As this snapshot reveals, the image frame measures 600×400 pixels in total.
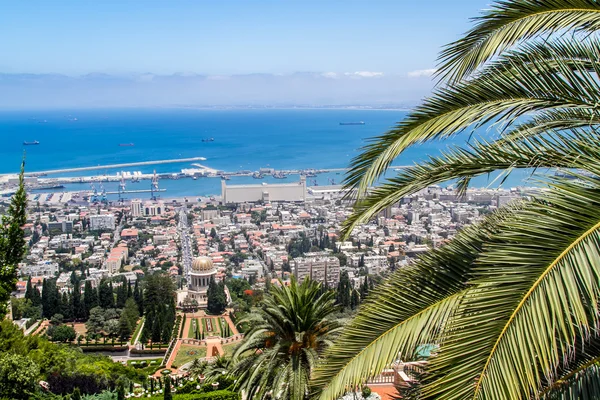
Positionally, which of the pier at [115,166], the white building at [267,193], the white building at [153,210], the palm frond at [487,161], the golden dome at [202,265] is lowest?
the palm frond at [487,161]

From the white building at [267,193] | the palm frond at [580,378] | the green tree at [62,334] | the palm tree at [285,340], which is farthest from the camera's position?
the white building at [267,193]

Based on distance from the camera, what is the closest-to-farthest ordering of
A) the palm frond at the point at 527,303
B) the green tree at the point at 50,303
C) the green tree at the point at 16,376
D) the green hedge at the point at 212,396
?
the palm frond at the point at 527,303
the green tree at the point at 16,376
the green hedge at the point at 212,396
the green tree at the point at 50,303

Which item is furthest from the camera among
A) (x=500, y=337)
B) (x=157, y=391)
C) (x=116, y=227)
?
(x=116, y=227)

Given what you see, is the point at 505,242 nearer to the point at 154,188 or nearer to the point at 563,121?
the point at 563,121

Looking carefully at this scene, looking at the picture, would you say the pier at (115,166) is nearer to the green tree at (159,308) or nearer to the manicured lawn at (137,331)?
the green tree at (159,308)

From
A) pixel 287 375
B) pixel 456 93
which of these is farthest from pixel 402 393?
pixel 287 375

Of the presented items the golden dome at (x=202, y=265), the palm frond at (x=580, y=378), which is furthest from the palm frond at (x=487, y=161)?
the golden dome at (x=202, y=265)

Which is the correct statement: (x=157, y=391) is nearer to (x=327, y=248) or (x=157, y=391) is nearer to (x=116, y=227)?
(x=327, y=248)
